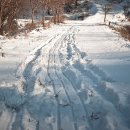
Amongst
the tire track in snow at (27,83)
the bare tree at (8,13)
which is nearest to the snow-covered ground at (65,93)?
the tire track in snow at (27,83)

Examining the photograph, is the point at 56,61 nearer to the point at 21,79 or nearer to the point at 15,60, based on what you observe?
the point at 15,60

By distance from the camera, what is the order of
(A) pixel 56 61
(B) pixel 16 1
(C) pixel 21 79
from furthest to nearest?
(B) pixel 16 1 < (A) pixel 56 61 < (C) pixel 21 79

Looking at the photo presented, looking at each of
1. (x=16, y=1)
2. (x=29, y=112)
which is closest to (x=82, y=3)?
(x=16, y=1)

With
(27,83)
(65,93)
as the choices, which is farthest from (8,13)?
(65,93)

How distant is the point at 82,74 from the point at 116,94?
102 inches

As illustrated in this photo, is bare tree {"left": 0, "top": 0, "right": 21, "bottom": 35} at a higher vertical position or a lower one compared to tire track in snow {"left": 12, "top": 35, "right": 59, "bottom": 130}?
higher

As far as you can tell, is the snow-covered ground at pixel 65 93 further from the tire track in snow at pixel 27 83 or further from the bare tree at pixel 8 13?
the bare tree at pixel 8 13

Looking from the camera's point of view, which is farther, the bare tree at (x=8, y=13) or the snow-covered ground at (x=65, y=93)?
the bare tree at (x=8, y=13)

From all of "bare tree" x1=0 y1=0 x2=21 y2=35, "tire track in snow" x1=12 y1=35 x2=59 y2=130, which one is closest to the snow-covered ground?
"tire track in snow" x1=12 y1=35 x2=59 y2=130

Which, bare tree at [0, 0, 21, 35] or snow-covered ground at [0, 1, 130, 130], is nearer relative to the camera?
snow-covered ground at [0, 1, 130, 130]

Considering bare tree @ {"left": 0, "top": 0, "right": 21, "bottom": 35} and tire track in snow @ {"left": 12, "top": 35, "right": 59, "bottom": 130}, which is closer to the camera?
tire track in snow @ {"left": 12, "top": 35, "right": 59, "bottom": 130}

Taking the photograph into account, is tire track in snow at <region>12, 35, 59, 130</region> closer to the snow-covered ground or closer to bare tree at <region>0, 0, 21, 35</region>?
the snow-covered ground

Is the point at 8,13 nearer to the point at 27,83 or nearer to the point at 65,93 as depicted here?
the point at 27,83

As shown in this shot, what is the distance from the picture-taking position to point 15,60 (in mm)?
12219
